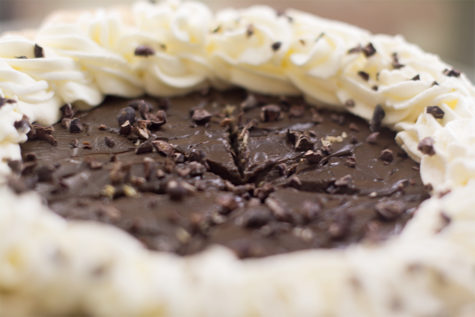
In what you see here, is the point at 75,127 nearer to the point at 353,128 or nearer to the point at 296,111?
the point at 296,111

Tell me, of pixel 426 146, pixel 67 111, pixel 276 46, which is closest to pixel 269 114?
pixel 276 46

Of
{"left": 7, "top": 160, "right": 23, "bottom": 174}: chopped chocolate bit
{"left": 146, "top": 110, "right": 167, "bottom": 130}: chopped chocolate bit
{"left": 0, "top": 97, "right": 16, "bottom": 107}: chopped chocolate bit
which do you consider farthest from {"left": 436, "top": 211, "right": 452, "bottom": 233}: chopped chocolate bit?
{"left": 0, "top": 97, "right": 16, "bottom": 107}: chopped chocolate bit

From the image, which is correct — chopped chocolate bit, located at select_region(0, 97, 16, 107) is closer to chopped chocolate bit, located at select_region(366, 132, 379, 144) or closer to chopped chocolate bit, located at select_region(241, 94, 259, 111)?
chopped chocolate bit, located at select_region(241, 94, 259, 111)

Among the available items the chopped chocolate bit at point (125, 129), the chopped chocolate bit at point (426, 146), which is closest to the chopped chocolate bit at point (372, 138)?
the chopped chocolate bit at point (426, 146)

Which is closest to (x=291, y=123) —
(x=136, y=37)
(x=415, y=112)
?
(x=415, y=112)

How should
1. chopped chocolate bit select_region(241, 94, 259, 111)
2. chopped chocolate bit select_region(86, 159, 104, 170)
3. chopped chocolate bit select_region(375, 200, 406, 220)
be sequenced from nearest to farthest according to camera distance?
chopped chocolate bit select_region(375, 200, 406, 220)
chopped chocolate bit select_region(86, 159, 104, 170)
chopped chocolate bit select_region(241, 94, 259, 111)

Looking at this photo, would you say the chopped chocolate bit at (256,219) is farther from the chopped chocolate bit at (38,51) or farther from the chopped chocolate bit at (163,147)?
the chopped chocolate bit at (38,51)
